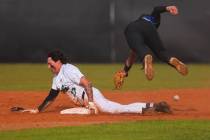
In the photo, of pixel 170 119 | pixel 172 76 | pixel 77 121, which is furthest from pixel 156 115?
pixel 172 76

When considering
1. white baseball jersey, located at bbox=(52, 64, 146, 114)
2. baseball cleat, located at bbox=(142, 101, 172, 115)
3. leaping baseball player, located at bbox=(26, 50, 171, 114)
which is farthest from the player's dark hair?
baseball cleat, located at bbox=(142, 101, 172, 115)

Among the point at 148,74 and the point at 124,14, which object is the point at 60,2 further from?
the point at 148,74

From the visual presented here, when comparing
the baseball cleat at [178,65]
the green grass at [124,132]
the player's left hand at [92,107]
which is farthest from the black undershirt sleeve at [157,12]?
the green grass at [124,132]

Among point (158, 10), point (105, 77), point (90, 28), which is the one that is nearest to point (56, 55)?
point (158, 10)

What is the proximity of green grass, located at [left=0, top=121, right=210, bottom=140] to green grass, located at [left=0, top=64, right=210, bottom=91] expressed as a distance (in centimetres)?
671

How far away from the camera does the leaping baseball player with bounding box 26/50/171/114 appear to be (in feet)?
28.2

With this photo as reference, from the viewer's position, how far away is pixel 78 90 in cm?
870

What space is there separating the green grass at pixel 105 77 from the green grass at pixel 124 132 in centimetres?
671

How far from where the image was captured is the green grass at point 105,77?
49.5ft

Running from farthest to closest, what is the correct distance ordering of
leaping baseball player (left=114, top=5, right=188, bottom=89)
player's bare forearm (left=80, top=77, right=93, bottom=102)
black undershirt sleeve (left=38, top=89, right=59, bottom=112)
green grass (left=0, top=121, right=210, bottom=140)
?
leaping baseball player (left=114, top=5, right=188, bottom=89)
black undershirt sleeve (left=38, top=89, right=59, bottom=112)
player's bare forearm (left=80, top=77, right=93, bottom=102)
green grass (left=0, top=121, right=210, bottom=140)

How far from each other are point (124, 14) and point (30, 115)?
40.3ft

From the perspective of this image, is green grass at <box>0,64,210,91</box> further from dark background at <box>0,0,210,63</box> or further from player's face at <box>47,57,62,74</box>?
player's face at <box>47,57,62,74</box>

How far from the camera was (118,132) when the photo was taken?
7270 millimetres

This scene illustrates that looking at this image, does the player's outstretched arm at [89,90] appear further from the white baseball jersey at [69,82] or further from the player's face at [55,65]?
the player's face at [55,65]
